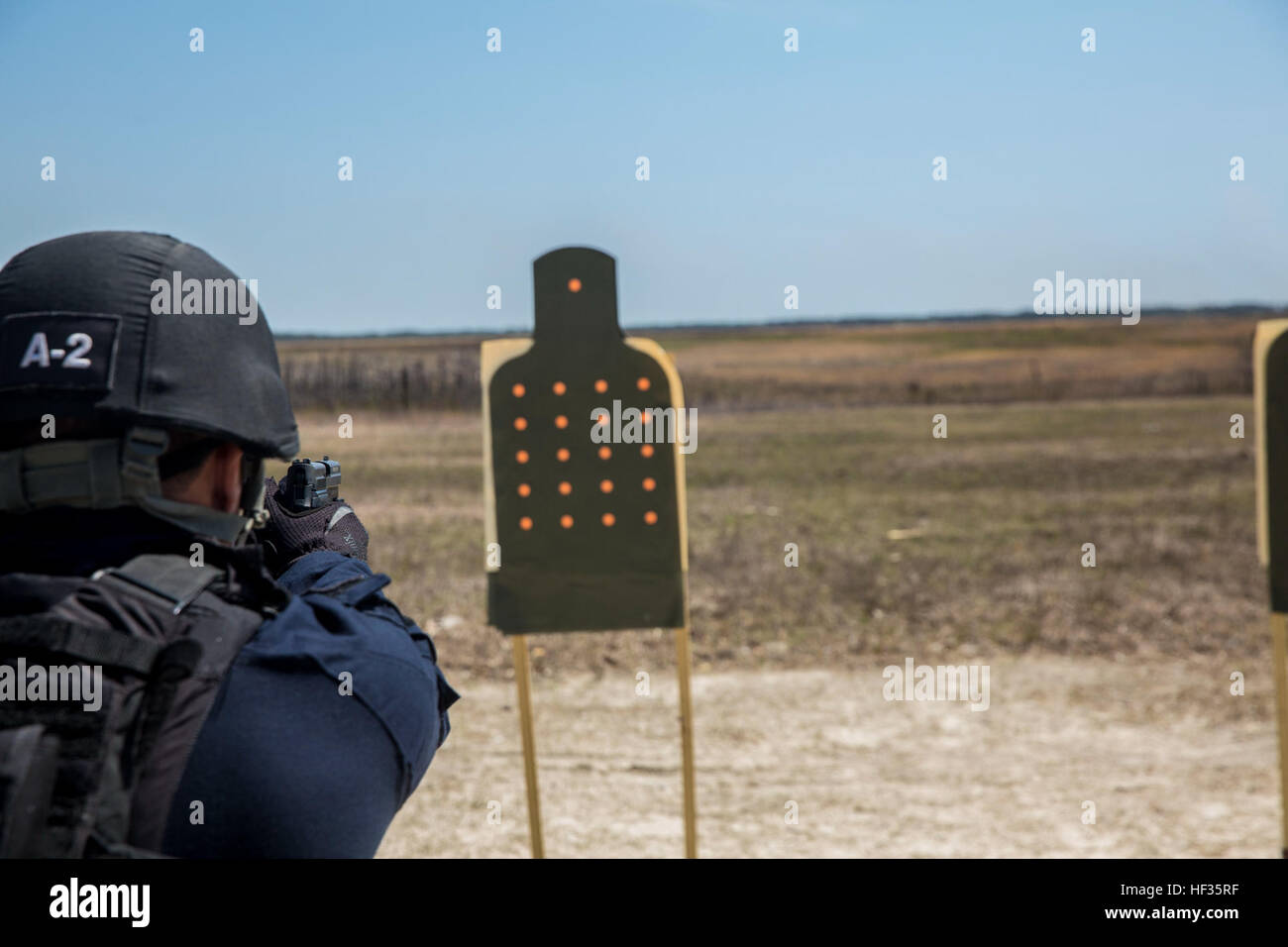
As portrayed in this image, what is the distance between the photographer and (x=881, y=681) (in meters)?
8.03

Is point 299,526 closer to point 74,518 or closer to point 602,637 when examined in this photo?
point 74,518

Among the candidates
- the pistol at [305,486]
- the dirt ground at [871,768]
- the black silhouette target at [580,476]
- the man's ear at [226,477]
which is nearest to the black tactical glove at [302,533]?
the pistol at [305,486]

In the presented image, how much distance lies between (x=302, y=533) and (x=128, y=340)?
1.88 ft

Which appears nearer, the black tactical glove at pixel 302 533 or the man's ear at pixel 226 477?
the man's ear at pixel 226 477

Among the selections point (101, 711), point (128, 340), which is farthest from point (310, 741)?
point (128, 340)

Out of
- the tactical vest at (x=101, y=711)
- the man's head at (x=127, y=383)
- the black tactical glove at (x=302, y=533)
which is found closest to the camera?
the tactical vest at (x=101, y=711)

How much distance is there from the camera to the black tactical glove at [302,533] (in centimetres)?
196

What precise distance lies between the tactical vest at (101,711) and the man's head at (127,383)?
0.15 meters

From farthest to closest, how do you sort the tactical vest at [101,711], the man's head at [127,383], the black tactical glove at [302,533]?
the black tactical glove at [302,533] < the man's head at [127,383] < the tactical vest at [101,711]

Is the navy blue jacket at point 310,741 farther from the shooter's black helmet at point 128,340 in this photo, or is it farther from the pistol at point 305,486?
the pistol at point 305,486

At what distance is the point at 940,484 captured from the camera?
18375 mm

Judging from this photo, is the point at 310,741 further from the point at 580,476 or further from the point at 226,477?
the point at 580,476

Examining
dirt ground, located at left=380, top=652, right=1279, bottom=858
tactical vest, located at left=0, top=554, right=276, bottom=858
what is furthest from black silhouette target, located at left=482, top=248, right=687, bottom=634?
tactical vest, located at left=0, top=554, right=276, bottom=858
